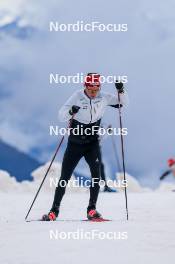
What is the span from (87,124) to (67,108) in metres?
0.39

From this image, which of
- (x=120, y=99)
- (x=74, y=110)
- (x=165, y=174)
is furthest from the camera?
(x=120, y=99)

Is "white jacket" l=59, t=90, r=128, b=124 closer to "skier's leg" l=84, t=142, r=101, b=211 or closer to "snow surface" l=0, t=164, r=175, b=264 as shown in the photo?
"skier's leg" l=84, t=142, r=101, b=211

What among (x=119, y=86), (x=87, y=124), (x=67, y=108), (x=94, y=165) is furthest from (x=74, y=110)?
(x=94, y=165)

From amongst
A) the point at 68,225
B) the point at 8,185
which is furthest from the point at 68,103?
the point at 8,185

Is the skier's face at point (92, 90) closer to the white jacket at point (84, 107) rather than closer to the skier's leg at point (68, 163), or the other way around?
the white jacket at point (84, 107)

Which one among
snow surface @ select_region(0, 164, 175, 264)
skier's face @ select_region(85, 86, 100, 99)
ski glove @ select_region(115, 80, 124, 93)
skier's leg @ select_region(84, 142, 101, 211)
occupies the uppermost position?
ski glove @ select_region(115, 80, 124, 93)

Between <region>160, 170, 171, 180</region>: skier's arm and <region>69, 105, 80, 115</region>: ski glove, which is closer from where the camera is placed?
<region>160, 170, 171, 180</region>: skier's arm

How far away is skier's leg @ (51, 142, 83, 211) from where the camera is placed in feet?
26.3

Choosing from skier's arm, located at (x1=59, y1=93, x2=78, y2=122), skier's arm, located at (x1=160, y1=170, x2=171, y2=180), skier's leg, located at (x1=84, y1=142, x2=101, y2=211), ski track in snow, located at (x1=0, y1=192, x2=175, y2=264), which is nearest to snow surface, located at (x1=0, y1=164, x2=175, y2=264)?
ski track in snow, located at (x1=0, y1=192, x2=175, y2=264)

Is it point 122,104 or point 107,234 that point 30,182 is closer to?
point 122,104
